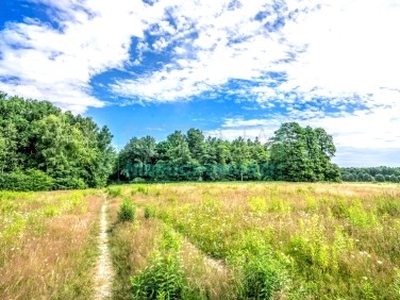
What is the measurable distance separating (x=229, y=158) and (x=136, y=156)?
2751cm

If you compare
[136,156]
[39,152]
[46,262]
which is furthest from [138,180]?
[46,262]

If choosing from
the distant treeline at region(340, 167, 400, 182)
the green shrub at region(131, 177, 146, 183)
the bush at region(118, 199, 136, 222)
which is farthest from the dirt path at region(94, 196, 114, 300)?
the distant treeline at region(340, 167, 400, 182)

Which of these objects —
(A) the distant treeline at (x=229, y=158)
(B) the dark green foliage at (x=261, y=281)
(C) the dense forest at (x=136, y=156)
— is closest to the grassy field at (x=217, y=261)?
(B) the dark green foliage at (x=261, y=281)

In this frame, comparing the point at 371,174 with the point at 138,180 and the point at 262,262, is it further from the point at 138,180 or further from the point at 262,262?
the point at 262,262

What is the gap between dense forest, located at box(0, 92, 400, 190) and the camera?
2260 inches

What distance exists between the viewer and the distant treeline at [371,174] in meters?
90.6

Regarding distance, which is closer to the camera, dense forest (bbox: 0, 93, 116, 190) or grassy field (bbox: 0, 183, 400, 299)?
grassy field (bbox: 0, 183, 400, 299)

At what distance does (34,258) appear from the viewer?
661cm

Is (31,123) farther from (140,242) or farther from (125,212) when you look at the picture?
(140,242)

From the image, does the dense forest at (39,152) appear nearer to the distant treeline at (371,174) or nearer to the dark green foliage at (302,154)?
the dark green foliage at (302,154)

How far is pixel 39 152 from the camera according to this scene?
58094 millimetres

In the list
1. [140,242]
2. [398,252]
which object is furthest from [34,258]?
[398,252]

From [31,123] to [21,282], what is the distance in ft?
212

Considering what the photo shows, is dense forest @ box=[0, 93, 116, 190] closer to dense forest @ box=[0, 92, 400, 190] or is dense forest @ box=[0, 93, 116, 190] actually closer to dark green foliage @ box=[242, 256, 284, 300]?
dense forest @ box=[0, 92, 400, 190]
